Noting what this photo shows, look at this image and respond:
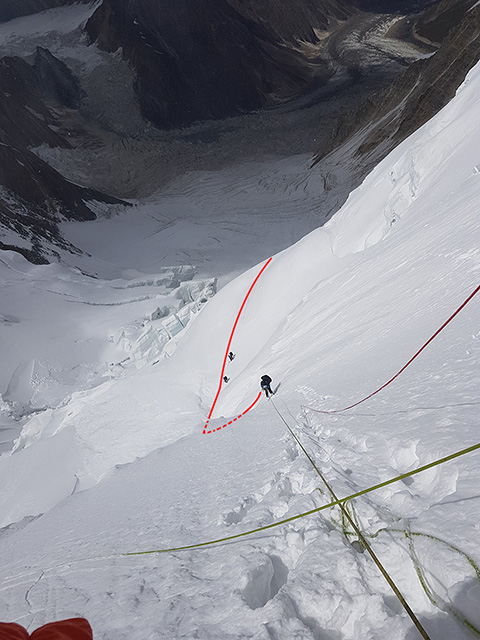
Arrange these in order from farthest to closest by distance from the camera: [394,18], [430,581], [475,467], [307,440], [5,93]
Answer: [394,18] → [5,93] → [307,440] → [475,467] → [430,581]

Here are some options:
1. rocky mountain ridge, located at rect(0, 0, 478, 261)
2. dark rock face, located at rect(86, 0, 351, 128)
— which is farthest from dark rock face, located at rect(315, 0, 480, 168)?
dark rock face, located at rect(86, 0, 351, 128)

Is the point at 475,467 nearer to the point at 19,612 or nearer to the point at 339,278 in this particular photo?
the point at 19,612

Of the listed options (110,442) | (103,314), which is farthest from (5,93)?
(110,442)

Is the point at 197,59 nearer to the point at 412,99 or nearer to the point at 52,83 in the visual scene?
the point at 52,83

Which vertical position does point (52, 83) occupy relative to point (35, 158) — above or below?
above

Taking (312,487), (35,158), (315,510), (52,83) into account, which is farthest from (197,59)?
(315,510)

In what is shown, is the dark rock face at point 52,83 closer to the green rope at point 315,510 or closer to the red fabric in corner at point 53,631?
the green rope at point 315,510
